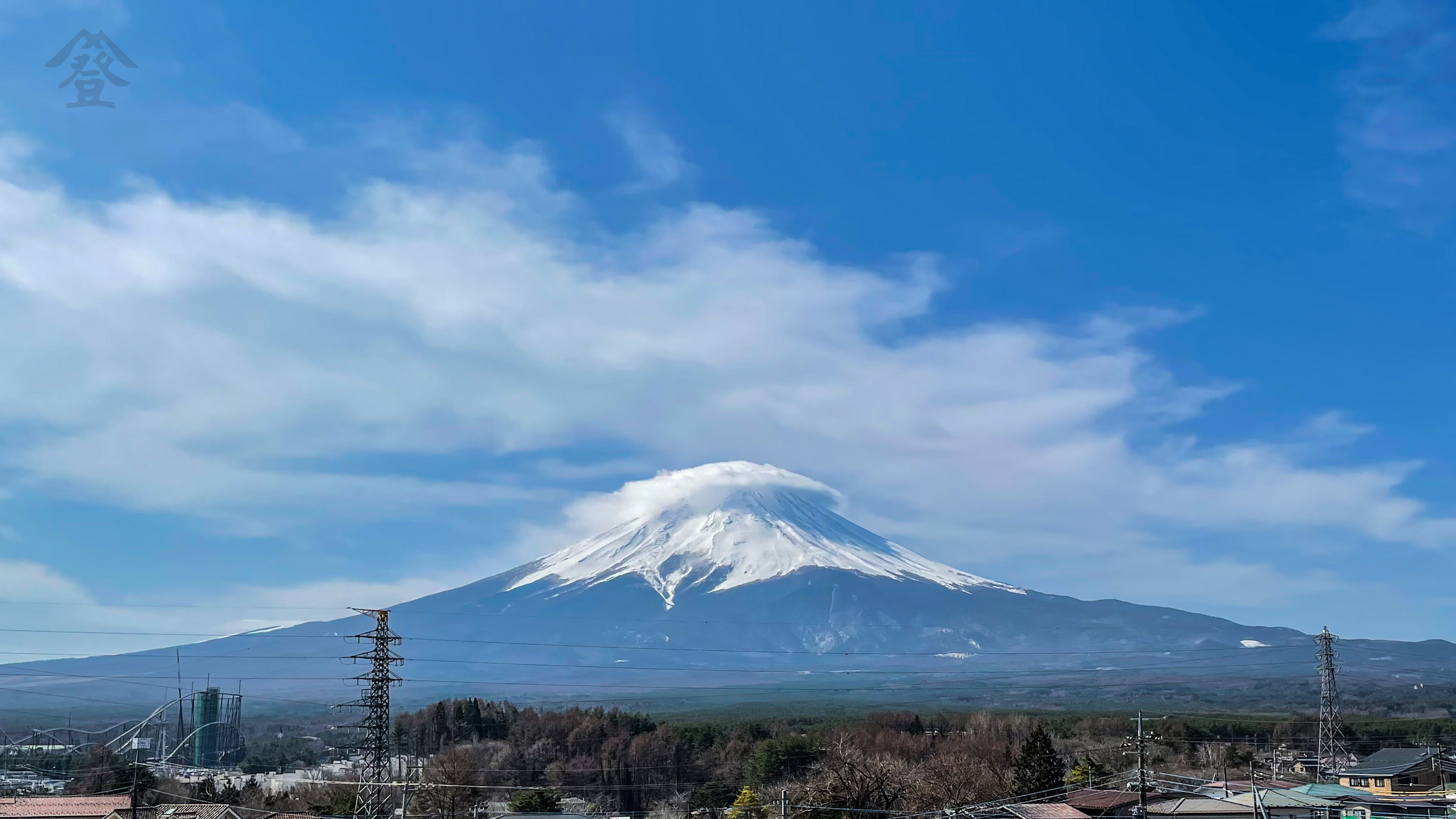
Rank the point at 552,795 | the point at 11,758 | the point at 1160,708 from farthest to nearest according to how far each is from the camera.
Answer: the point at 1160,708
the point at 11,758
the point at 552,795

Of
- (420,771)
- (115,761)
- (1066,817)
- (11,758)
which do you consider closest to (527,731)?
(420,771)

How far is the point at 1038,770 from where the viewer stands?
6056 cm

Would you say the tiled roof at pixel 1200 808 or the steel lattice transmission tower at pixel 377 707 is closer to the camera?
the steel lattice transmission tower at pixel 377 707

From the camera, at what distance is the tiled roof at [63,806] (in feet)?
161

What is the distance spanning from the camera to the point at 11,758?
93.8 meters

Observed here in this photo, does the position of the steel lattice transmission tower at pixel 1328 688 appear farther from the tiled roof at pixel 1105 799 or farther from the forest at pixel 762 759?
the tiled roof at pixel 1105 799

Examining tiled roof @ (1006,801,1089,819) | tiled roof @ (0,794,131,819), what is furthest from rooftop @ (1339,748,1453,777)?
tiled roof @ (0,794,131,819)

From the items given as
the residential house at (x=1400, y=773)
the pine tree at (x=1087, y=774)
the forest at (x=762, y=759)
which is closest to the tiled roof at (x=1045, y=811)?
the forest at (x=762, y=759)

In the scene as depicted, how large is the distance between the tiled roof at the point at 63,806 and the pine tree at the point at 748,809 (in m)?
27.3

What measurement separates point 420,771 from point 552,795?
1297 centimetres

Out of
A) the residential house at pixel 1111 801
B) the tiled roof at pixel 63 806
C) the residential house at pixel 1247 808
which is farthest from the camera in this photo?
the residential house at pixel 1111 801

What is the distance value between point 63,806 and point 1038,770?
144 ft

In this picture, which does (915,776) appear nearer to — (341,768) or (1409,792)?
(1409,792)

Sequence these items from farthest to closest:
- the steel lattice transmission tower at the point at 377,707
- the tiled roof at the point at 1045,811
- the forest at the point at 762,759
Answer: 1. the forest at the point at 762,759
2. the tiled roof at the point at 1045,811
3. the steel lattice transmission tower at the point at 377,707
